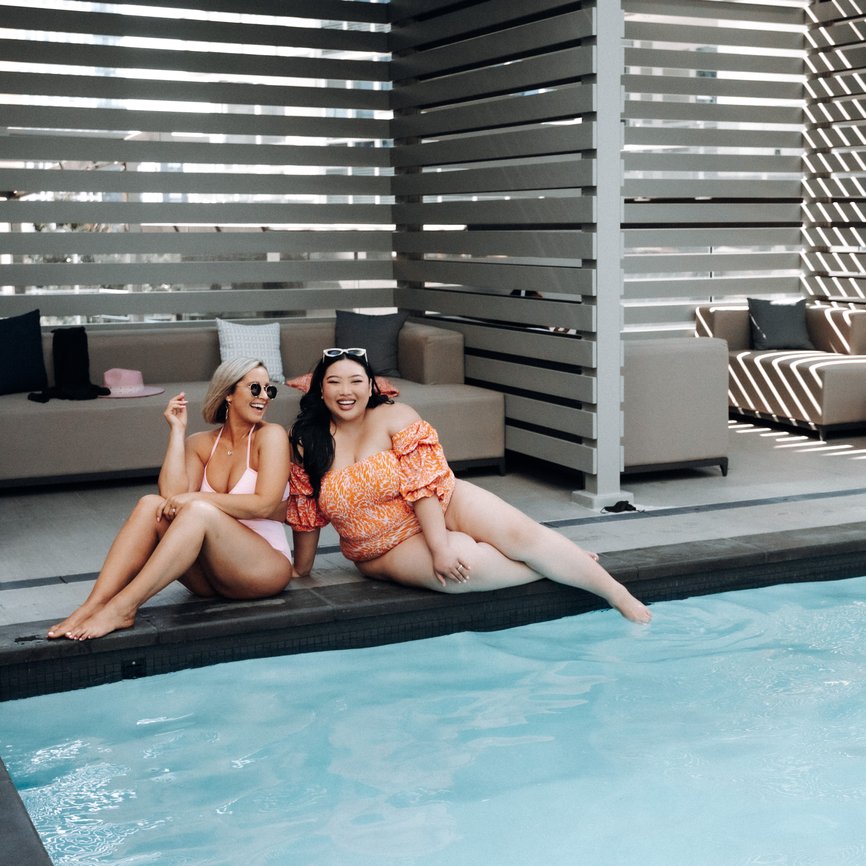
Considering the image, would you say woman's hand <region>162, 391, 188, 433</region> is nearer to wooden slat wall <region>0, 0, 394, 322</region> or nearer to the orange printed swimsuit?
the orange printed swimsuit

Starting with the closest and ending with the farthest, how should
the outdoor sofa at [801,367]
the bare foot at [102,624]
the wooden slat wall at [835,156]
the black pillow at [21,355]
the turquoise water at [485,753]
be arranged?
the turquoise water at [485,753] < the bare foot at [102,624] < the black pillow at [21,355] < the outdoor sofa at [801,367] < the wooden slat wall at [835,156]

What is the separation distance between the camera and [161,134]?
7.67 m

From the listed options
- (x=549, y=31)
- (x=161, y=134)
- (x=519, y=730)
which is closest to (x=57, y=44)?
(x=161, y=134)

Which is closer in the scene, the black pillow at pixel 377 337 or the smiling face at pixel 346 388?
the smiling face at pixel 346 388

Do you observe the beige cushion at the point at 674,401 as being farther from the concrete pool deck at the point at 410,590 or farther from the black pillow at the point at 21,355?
the black pillow at the point at 21,355

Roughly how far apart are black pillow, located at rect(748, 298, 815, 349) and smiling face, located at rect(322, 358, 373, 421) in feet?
17.0

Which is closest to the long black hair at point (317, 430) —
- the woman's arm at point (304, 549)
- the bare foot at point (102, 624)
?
the woman's arm at point (304, 549)

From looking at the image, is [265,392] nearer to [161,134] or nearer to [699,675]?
[699,675]

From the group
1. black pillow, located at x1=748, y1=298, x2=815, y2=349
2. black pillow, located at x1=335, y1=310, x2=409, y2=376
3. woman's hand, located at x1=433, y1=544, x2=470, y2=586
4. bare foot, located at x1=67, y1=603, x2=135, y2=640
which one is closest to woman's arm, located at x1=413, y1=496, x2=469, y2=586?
woman's hand, located at x1=433, y1=544, x2=470, y2=586

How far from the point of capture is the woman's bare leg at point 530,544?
4258 millimetres

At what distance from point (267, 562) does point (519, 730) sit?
953 mm

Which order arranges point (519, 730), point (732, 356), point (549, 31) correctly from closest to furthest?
point (519, 730), point (549, 31), point (732, 356)

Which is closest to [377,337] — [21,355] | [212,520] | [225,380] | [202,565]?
[21,355]

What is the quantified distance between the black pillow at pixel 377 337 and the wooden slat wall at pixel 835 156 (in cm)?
352
